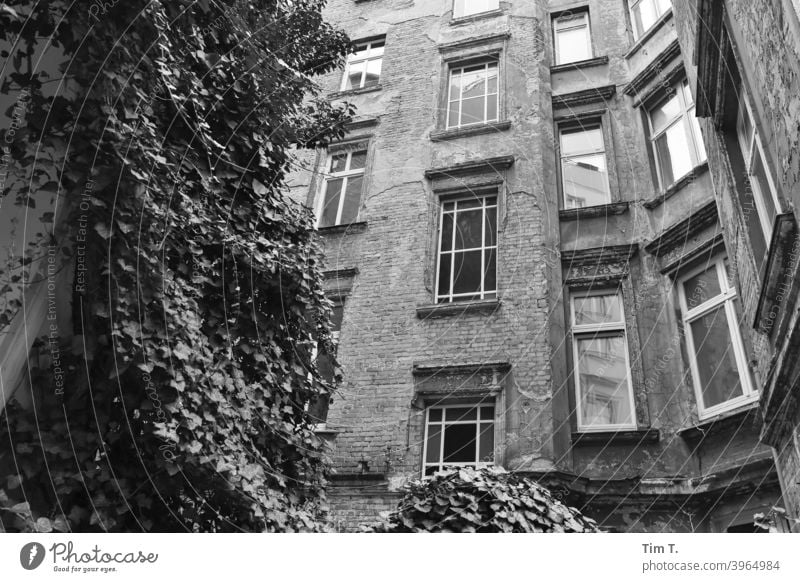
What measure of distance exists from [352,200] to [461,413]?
396 centimetres

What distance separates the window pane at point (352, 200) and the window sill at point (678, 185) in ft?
14.2

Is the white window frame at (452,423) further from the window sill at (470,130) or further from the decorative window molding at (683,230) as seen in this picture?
the window sill at (470,130)

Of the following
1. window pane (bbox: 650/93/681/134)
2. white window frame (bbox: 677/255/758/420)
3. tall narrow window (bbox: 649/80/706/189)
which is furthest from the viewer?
window pane (bbox: 650/93/681/134)

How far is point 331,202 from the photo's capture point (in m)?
9.85

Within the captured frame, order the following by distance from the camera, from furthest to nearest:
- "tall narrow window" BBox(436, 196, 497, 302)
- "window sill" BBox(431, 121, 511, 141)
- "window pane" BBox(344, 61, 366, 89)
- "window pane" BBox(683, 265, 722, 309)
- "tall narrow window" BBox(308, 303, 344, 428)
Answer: "window pane" BBox(344, 61, 366, 89) → "window sill" BBox(431, 121, 511, 141) → "tall narrow window" BBox(436, 196, 497, 302) → "window pane" BBox(683, 265, 722, 309) → "tall narrow window" BBox(308, 303, 344, 428)

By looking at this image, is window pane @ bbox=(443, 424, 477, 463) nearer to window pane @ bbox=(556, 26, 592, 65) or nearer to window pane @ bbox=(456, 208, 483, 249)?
window pane @ bbox=(456, 208, 483, 249)

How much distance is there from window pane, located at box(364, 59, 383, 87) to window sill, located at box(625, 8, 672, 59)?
4350 mm

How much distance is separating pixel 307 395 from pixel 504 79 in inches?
256

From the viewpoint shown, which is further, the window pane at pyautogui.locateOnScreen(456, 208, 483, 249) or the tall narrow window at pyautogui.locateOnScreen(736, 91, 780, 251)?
the window pane at pyautogui.locateOnScreen(456, 208, 483, 249)

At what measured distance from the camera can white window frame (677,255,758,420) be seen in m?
6.42

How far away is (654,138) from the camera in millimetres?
8789

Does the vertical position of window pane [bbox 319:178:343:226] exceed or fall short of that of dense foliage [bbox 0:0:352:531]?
it exceeds it

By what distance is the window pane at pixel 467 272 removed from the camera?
27.3 ft
